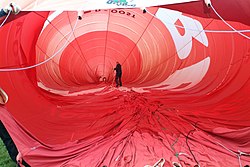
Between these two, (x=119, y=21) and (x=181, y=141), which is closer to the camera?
(x=181, y=141)

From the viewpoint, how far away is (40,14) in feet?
11.9

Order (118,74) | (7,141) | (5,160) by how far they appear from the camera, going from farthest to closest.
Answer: (118,74) → (5,160) → (7,141)

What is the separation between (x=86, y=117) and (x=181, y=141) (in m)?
0.95

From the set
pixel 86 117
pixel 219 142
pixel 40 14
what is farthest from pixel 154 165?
pixel 40 14

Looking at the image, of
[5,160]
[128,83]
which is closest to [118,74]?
[128,83]

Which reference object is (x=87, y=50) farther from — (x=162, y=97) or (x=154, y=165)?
(x=154, y=165)

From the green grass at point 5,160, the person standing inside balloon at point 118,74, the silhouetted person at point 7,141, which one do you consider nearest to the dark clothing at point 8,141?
the silhouetted person at point 7,141

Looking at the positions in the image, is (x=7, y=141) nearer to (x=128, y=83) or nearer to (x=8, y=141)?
(x=8, y=141)

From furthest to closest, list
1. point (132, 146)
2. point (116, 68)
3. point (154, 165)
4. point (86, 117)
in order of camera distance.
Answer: point (116, 68)
point (86, 117)
point (132, 146)
point (154, 165)

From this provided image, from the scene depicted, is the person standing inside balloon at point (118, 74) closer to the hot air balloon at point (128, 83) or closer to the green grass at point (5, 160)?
the hot air balloon at point (128, 83)

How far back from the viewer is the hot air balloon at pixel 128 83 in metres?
2.87

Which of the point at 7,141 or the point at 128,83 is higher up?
the point at 128,83

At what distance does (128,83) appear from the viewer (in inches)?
181

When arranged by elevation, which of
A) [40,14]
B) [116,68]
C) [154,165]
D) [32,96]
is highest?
[40,14]
